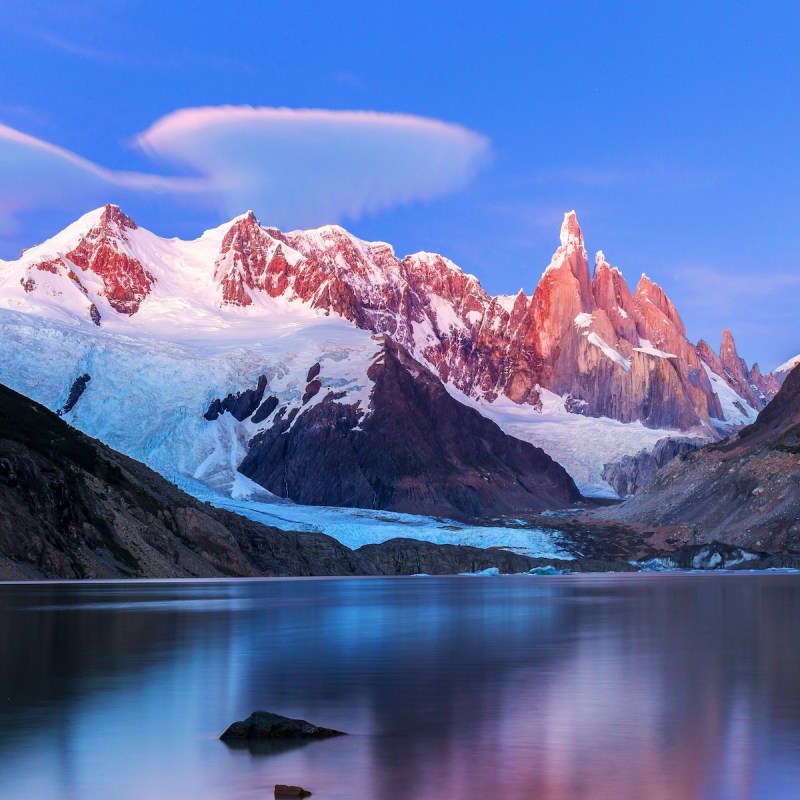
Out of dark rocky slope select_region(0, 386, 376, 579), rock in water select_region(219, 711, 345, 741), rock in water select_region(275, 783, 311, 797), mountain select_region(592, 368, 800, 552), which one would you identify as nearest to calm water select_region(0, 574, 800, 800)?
rock in water select_region(275, 783, 311, 797)

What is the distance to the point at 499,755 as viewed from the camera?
15062 millimetres

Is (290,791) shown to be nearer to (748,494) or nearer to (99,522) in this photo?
(99,522)

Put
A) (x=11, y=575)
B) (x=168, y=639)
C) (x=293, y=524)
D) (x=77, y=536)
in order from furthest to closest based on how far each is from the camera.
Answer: (x=293, y=524)
(x=77, y=536)
(x=11, y=575)
(x=168, y=639)

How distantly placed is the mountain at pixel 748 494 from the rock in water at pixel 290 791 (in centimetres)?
14555

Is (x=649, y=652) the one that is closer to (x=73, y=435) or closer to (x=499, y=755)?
(x=499, y=755)

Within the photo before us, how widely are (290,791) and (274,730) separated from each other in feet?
11.2

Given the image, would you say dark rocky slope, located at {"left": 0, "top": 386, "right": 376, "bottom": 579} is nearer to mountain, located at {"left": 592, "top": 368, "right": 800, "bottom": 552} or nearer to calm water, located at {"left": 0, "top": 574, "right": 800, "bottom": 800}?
calm water, located at {"left": 0, "top": 574, "right": 800, "bottom": 800}

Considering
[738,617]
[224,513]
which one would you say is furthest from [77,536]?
[738,617]

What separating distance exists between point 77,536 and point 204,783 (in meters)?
79.5

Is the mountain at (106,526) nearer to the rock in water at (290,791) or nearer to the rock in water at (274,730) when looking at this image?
the rock in water at (274,730)

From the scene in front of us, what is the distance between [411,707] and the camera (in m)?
19.2

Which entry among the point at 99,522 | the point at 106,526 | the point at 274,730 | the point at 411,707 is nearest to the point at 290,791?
the point at 274,730

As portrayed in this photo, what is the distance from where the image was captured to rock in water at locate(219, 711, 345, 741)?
16281 millimetres

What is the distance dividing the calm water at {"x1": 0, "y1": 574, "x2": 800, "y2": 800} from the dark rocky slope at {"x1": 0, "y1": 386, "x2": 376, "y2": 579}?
47943 mm
